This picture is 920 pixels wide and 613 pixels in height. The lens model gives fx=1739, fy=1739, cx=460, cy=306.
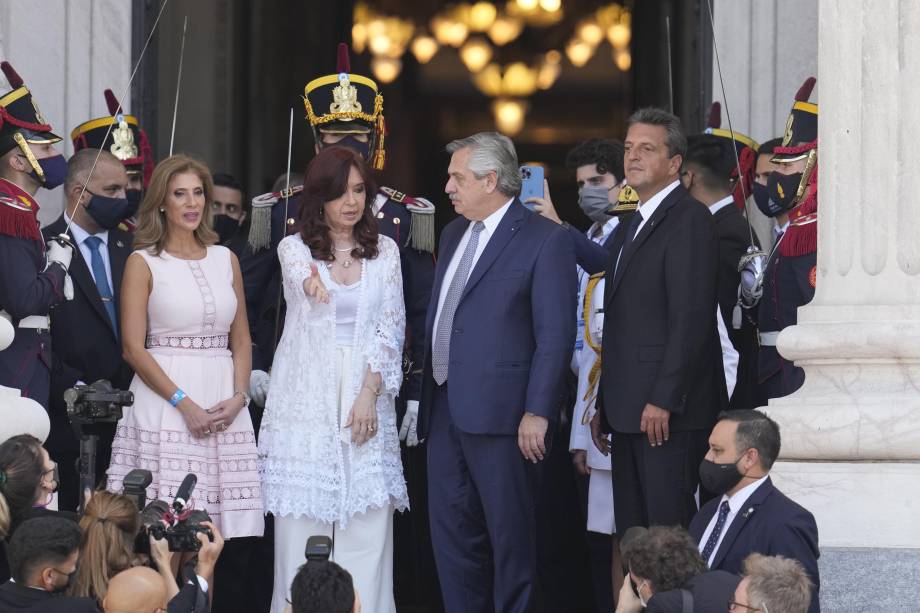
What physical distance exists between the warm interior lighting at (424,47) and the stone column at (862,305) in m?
9.86

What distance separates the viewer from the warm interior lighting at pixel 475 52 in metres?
16.8

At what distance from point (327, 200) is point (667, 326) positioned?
4.93 feet

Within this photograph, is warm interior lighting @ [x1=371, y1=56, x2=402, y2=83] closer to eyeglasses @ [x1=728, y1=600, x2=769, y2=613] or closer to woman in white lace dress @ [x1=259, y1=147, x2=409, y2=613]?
woman in white lace dress @ [x1=259, y1=147, x2=409, y2=613]

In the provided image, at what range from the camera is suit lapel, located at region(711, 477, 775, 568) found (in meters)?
5.80

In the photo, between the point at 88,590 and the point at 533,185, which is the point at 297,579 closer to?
the point at 88,590

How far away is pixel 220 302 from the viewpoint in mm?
7035

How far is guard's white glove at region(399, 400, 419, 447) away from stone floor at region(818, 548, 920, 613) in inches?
72.6

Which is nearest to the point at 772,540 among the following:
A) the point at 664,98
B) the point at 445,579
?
the point at 445,579

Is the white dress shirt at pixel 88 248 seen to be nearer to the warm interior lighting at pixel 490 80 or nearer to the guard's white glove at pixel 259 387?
the guard's white glove at pixel 259 387

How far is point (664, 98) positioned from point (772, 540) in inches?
214

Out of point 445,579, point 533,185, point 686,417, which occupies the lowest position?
point 445,579

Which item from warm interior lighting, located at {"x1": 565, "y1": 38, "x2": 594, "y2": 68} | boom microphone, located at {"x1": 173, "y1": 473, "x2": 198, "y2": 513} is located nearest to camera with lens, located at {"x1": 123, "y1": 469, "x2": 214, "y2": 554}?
boom microphone, located at {"x1": 173, "y1": 473, "x2": 198, "y2": 513}

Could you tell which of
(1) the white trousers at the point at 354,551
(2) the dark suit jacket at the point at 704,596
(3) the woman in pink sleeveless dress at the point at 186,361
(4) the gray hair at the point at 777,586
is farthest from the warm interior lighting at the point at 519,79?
(4) the gray hair at the point at 777,586

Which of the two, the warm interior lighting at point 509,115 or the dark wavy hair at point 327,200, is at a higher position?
the warm interior lighting at point 509,115
